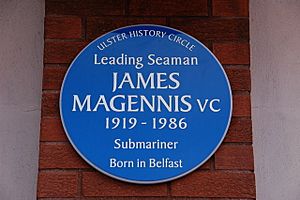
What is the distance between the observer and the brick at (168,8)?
7.52 ft

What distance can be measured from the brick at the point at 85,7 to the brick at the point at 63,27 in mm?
25

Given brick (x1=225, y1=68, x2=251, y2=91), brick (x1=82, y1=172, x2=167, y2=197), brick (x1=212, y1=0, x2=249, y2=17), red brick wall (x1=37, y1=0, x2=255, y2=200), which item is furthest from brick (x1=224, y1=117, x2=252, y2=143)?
brick (x1=212, y1=0, x2=249, y2=17)

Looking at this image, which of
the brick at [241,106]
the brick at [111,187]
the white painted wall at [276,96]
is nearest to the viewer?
the brick at [111,187]

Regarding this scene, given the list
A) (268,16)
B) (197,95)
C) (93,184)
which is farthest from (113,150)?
(268,16)

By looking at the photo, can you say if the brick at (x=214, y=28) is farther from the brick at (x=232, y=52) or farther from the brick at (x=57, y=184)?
the brick at (x=57, y=184)

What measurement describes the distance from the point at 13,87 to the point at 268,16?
40.0 inches

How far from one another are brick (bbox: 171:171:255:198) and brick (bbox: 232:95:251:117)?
21 centimetres

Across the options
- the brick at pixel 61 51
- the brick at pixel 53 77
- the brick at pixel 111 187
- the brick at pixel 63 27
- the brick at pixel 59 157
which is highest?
the brick at pixel 63 27

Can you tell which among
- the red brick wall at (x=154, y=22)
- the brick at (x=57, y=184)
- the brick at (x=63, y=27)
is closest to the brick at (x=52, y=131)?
the red brick wall at (x=154, y=22)

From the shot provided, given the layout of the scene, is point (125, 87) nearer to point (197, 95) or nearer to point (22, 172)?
point (197, 95)

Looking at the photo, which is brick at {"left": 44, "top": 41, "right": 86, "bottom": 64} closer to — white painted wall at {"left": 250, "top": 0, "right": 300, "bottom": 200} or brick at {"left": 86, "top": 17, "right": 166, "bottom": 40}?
brick at {"left": 86, "top": 17, "right": 166, "bottom": 40}

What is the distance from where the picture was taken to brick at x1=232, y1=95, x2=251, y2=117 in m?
2.21

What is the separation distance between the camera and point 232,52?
2260mm

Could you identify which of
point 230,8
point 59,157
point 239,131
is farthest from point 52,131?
point 230,8
